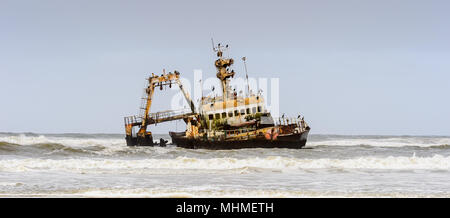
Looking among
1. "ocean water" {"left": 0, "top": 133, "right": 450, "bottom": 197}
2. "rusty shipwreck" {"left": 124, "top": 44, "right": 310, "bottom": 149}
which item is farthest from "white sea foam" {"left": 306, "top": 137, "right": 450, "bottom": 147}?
"ocean water" {"left": 0, "top": 133, "right": 450, "bottom": 197}

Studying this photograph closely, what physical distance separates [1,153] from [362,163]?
74.0 ft

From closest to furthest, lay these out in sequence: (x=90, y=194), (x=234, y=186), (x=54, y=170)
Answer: (x=90, y=194) < (x=234, y=186) < (x=54, y=170)

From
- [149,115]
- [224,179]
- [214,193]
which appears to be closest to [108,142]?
[149,115]

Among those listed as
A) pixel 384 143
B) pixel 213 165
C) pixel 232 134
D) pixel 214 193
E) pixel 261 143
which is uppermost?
pixel 232 134

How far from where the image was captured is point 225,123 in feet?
138

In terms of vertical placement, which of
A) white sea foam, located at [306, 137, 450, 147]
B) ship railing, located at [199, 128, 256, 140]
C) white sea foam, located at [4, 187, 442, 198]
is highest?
ship railing, located at [199, 128, 256, 140]

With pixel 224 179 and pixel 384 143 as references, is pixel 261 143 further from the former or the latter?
pixel 384 143

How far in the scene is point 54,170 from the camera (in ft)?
65.0

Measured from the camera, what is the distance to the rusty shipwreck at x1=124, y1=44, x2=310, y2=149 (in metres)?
38.9

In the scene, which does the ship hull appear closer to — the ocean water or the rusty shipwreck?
the rusty shipwreck
